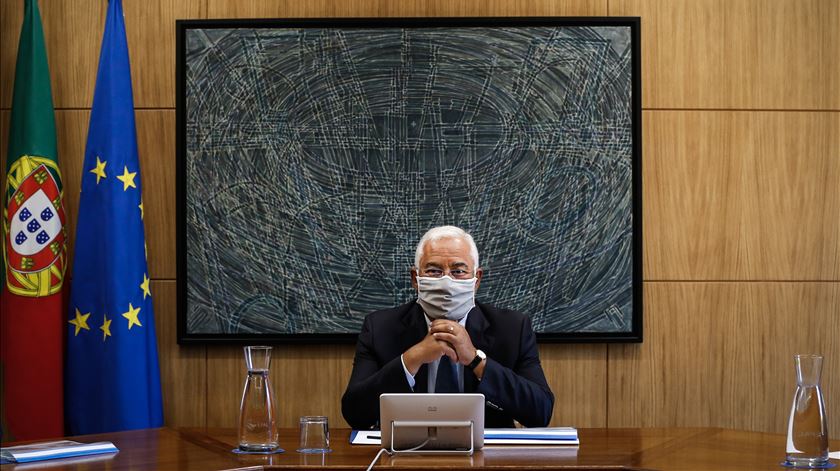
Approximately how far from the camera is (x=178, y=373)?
430 centimetres

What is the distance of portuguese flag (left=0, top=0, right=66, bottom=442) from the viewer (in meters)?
3.93

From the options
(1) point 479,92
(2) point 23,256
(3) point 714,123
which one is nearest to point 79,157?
(2) point 23,256

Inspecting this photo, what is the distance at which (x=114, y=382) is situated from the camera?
12.9ft

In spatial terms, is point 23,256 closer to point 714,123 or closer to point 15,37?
point 15,37

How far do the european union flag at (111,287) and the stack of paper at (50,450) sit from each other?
1.20 meters

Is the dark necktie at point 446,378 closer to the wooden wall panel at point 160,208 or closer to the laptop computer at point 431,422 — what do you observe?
the laptop computer at point 431,422

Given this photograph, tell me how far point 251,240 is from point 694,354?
209 cm

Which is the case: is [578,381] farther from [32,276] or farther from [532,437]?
[32,276]

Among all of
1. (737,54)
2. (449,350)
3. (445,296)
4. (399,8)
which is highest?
(399,8)

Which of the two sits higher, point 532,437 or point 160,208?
point 160,208

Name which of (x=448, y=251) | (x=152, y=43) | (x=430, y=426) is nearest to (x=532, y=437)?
(x=430, y=426)

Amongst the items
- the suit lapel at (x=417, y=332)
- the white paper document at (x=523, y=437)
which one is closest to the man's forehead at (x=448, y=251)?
the suit lapel at (x=417, y=332)

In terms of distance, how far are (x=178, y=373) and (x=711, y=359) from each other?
2.45 metres

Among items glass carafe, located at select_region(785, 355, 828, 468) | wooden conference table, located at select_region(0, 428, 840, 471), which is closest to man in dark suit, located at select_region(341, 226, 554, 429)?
wooden conference table, located at select_region(0, 428, 840, 471)
